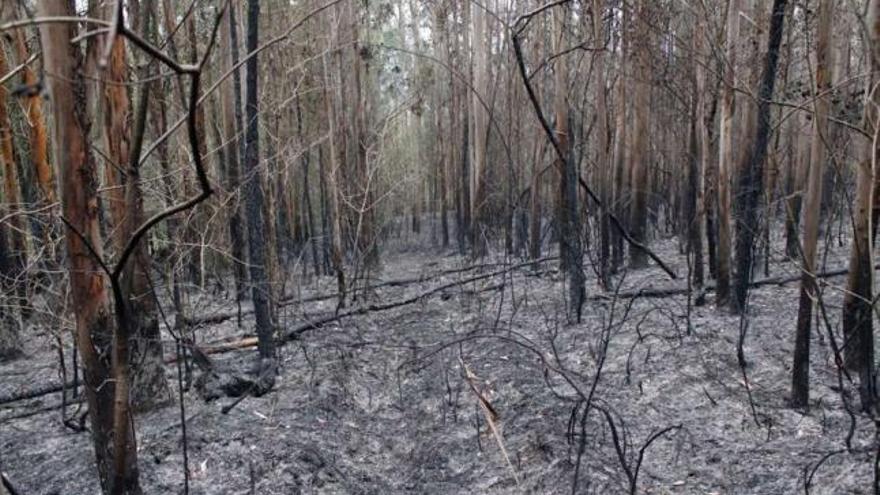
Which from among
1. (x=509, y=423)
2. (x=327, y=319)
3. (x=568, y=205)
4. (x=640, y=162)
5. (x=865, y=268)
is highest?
(x=640, y=162)

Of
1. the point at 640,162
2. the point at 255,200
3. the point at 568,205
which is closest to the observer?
the point at 255,200

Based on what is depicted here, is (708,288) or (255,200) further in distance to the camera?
(708,288)

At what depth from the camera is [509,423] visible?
192 inches

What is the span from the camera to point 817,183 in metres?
3.95

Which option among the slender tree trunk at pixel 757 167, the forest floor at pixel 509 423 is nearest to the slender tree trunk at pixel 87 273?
the forest floor at pixel 509 423

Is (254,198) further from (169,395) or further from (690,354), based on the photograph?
(690,354)

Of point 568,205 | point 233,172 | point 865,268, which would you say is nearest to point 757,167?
point 865,268

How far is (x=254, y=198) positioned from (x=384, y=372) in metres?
2.23

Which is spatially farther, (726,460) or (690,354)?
(690,354)

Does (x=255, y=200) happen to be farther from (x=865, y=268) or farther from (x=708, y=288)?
(x=708, y=288)

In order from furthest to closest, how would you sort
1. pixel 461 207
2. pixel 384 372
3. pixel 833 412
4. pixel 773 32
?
1. pixel 461 207
2. pixel 384 372
3. pixel 773 32
4. pixel 833 412

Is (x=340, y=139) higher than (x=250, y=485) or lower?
higher

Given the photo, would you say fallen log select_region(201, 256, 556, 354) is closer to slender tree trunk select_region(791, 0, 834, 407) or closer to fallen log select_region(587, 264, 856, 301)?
fallen log select_region(587, 264, 856, 301)

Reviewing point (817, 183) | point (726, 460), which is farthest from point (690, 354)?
point (817, 183)
